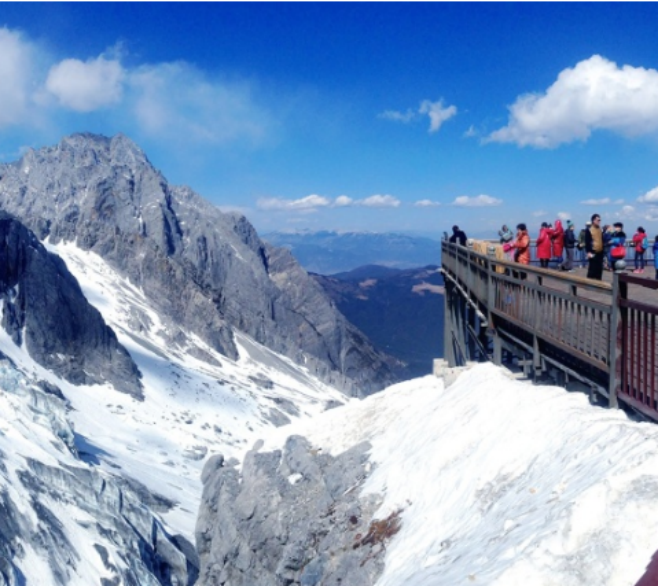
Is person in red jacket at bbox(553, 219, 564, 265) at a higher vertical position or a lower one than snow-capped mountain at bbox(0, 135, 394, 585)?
higher

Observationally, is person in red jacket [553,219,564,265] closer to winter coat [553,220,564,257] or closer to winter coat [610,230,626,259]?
winter coat [553,220,564,257]

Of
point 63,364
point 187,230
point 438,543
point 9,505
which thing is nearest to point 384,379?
point 187,230

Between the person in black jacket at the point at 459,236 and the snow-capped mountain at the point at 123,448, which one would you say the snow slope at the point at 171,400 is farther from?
the person in black jacket at the point at 459,236


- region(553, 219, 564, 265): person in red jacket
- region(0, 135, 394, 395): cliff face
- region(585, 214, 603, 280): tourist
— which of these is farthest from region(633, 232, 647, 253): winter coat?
region(0, 135, 394, 395): cliff face

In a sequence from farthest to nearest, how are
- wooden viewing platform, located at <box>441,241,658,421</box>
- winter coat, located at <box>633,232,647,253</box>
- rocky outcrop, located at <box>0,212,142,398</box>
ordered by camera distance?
rocky outcrop, located at <box>0,212,142,398</box> < winter coat, located at <box>633,232,647,253</box> < wooden viewing platform, located at <box>441,241,658,421</box>

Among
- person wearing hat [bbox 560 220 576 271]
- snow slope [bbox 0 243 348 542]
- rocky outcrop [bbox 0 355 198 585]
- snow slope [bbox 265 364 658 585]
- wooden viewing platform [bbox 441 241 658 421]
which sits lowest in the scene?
snow slope [bbox 0 243 348 542]

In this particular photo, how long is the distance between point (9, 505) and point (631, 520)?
16.6m

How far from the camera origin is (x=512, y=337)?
38.8 feet

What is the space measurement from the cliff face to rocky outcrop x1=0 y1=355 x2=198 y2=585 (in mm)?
63407

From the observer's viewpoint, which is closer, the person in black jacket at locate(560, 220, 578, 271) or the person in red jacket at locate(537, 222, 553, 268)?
the person in red jacket at locate(537, 222, 553, 268)

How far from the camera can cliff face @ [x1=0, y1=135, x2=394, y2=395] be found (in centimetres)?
10600

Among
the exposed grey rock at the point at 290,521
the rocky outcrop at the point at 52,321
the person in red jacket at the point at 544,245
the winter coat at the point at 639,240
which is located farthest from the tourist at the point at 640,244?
the rocky outcrop at the point at 52,321

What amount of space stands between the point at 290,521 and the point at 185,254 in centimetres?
13996

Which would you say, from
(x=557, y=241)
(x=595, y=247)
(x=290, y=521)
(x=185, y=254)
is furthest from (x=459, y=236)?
(x=185, y=254)
